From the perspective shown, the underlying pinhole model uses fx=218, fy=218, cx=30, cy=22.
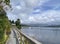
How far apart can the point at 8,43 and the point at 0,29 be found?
11.7 feet

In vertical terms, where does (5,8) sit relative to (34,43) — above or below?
above

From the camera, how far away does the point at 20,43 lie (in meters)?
8.45

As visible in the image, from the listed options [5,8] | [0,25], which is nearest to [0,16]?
[0,25]

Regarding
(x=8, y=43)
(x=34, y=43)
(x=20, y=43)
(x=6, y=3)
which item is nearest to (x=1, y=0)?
(x=6, y=3)

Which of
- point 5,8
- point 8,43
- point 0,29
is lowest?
point 8,43

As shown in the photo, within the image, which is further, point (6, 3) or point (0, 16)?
point (0, 16)

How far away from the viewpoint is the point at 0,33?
9.69 meters

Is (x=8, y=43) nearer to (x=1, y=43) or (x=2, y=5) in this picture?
(x=1, y=43)

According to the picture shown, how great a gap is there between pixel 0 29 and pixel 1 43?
2.03ft

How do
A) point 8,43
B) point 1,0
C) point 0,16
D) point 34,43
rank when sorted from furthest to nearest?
point 8,43
point 0,16
point 1,0
point 34,43

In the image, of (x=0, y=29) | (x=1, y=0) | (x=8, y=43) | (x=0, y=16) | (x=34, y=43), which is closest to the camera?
(x=34, y=43)

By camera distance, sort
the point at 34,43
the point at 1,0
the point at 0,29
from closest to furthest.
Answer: the point at 34,43 < the point at 1,0 < the point at 0,29

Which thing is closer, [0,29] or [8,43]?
[0,29]

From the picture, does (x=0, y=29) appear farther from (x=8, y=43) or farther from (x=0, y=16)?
(x=8, y=43)
